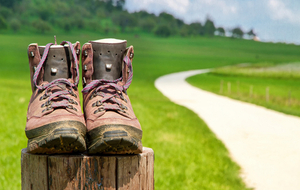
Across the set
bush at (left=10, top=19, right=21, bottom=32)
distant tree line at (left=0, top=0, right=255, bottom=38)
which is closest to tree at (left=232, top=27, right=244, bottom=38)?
distant tree line at (left=0, top=0, right=255, bottom=38)

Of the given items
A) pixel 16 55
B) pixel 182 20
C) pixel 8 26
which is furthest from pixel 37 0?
pixel 16 55

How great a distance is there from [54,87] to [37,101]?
6.4 inches

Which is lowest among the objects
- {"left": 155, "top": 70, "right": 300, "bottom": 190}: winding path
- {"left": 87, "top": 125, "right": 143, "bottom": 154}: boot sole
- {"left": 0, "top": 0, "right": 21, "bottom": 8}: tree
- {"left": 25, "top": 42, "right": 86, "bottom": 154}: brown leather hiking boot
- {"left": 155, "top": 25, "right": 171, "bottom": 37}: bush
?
{"left": 155, "top": 70, "right": 300, "bottom": 190}: winding path

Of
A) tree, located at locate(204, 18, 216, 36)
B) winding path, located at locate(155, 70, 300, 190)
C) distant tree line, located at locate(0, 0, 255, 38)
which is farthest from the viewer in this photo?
tree, located at locate(204, 18, 216, 36)

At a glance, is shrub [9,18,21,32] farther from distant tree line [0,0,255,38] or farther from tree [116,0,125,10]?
tree [116,0,125,10]

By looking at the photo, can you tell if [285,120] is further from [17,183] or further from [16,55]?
[16,55]

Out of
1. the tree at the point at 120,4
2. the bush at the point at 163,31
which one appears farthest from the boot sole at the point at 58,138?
the tree at the point at 120,4

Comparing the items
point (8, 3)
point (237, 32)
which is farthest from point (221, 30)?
point (8, 3)

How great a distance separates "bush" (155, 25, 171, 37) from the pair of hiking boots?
125992 mm

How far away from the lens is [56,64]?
262cm

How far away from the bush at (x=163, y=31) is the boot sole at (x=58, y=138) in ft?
416

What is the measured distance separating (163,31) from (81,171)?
127421mm

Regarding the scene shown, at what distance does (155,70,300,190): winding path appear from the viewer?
20.6 ft

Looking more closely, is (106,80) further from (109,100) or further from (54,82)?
(54,82)
